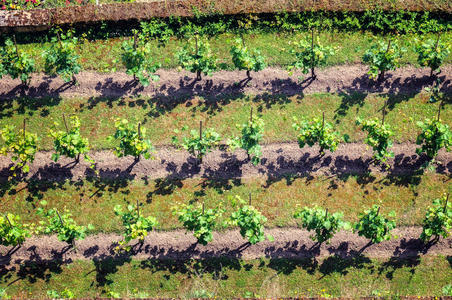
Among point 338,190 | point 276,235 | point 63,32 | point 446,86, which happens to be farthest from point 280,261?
point 63,32

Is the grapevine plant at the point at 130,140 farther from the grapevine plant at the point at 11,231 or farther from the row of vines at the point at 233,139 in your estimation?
the grapevine plant at the point at 11,231

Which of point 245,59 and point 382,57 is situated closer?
point 245,59

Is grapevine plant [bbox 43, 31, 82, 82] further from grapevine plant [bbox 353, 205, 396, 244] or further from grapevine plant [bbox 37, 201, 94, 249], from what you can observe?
grapevine plant [bbox 353, 205, 396, 244]

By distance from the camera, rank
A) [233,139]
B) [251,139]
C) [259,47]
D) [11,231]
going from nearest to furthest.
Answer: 1. [11,231]
2. [251,139]
3. [233,139]
4. [259,47]

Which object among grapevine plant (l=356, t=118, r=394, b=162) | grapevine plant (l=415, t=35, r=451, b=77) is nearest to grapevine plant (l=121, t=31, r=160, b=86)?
Result: grapevine plant (l=356, t=118, r=394, b=162)

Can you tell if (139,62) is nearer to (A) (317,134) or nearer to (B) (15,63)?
(B) (15,63)

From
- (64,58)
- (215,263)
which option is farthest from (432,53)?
(64,58)
